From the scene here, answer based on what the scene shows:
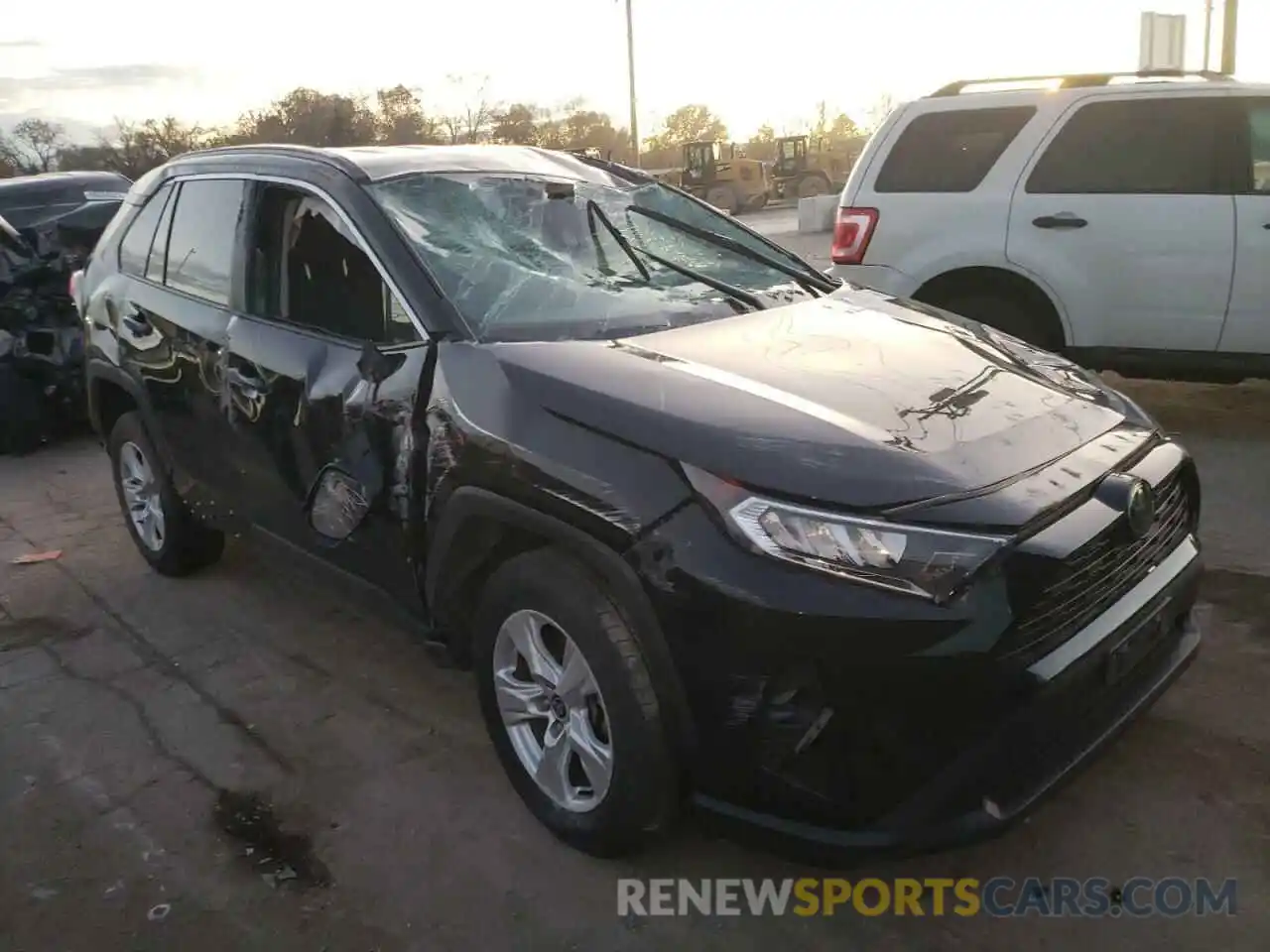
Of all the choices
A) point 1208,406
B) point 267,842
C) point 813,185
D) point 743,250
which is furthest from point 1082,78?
point 813,185

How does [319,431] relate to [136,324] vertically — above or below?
below

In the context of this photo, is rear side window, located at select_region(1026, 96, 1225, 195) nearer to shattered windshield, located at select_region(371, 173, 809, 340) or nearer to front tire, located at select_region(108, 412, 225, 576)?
shattered windshield, located at select_region(371, 173, 809, 340)

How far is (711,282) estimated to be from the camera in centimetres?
371

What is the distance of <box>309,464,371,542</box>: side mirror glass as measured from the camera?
328cm

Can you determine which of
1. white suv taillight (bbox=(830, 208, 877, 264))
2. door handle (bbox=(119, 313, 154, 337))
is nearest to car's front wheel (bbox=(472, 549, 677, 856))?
door handle (bbox=(119, 313, 154, 337))

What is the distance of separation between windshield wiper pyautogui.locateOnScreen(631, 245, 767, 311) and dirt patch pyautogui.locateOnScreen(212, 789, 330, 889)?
6.89 feet

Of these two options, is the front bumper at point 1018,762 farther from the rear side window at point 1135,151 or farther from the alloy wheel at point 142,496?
the rear side window at point 1135,151

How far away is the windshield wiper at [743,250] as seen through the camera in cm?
399

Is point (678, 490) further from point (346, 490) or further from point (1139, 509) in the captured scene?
point (346, 490)

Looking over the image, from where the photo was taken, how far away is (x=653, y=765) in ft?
8.11

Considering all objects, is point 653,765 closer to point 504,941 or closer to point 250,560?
point 504,941

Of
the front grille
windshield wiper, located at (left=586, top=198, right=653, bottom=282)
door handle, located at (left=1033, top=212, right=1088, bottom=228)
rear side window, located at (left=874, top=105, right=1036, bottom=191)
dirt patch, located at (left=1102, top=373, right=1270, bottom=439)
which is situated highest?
rear side window, located at (left=874, top=105, right=1036, bottom=191)

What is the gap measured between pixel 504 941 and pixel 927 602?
1.28 m

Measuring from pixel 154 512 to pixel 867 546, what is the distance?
372 centimetres
